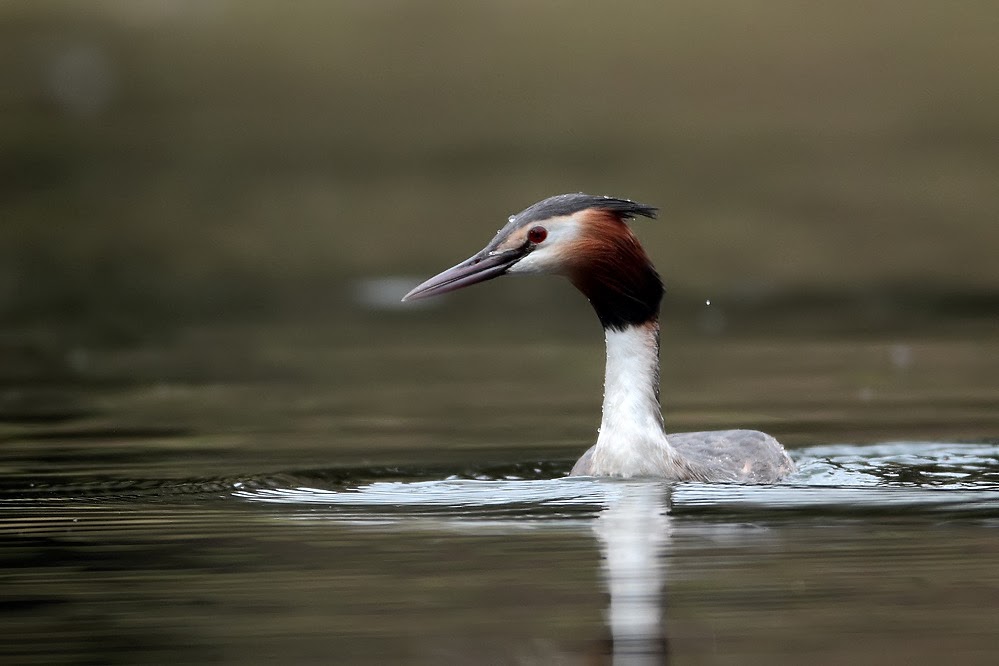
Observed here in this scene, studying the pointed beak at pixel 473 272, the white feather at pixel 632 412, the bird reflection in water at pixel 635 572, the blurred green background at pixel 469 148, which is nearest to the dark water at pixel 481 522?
the bird reflection in water at pixel 635 572

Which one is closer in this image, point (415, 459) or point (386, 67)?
point (415, 459)

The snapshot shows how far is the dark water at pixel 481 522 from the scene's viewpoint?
8039 millimetres

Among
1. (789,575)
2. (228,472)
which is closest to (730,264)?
(228,472)

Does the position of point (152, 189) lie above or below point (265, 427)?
above

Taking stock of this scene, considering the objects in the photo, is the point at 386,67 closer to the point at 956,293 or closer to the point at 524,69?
the point at 524,69

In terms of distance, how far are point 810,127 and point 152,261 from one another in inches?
479

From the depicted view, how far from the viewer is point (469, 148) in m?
33.6

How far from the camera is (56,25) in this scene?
4172 centimetres

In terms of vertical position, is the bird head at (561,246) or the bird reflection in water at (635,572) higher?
the bird head at (561,246)

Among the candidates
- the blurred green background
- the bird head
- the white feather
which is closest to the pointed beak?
the bird head

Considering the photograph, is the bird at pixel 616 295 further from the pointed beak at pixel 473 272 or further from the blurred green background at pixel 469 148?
the blurred green background at pixel 469 148

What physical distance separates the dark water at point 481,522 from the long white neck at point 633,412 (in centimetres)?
22

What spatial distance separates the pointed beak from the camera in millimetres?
11828

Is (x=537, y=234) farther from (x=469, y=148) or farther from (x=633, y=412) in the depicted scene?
(x=469, y=148)
